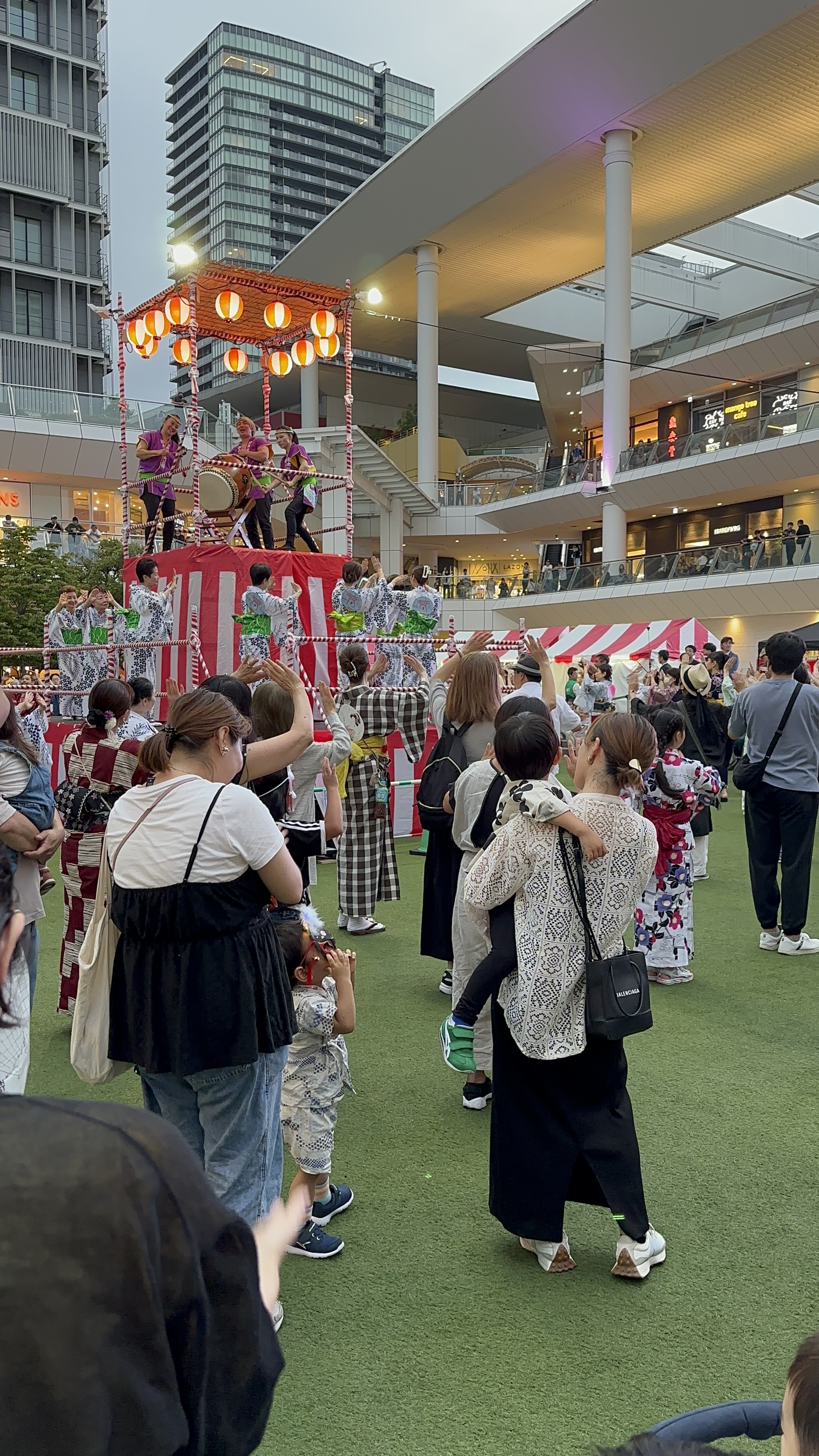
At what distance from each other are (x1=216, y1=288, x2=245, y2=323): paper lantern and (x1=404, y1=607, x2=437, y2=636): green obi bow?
5.16 m

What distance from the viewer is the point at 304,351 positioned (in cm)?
1362

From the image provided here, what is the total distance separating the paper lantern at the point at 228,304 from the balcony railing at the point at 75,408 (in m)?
13.3

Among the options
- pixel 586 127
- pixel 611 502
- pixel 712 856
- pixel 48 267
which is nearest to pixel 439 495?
pixel 611 502

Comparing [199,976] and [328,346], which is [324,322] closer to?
[328,346]

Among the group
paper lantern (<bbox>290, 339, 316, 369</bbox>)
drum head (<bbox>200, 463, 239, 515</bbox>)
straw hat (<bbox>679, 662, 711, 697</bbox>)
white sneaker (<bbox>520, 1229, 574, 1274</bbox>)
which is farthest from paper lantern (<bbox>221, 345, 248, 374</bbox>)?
white sneaker (<bbox>520, 1229, 574, 1274</bbox>)

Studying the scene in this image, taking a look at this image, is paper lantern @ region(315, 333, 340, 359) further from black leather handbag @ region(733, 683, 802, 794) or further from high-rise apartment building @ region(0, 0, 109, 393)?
high-rise apartment building @ region(0, 0, 109, 393)

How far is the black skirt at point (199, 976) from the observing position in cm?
214

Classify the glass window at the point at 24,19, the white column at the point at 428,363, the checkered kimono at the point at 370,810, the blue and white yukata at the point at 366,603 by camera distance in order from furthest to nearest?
the glass window at the point at 24,19
the white column at the point at 428,363
the blue and white yukata at the point at 366,603
the checkered kimono at the point at 370,810

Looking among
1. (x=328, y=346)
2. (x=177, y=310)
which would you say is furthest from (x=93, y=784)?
(x=328, y=346)

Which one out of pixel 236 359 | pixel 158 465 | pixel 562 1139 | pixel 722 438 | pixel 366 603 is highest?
pixel 722 438

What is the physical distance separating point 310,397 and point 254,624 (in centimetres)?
2710

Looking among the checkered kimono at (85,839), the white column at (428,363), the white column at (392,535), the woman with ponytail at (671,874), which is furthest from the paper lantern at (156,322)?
the white column at (392,535)

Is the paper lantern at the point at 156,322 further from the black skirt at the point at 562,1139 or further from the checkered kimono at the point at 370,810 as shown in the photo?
the black skirt at the point at 562,1139

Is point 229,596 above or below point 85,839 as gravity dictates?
above
